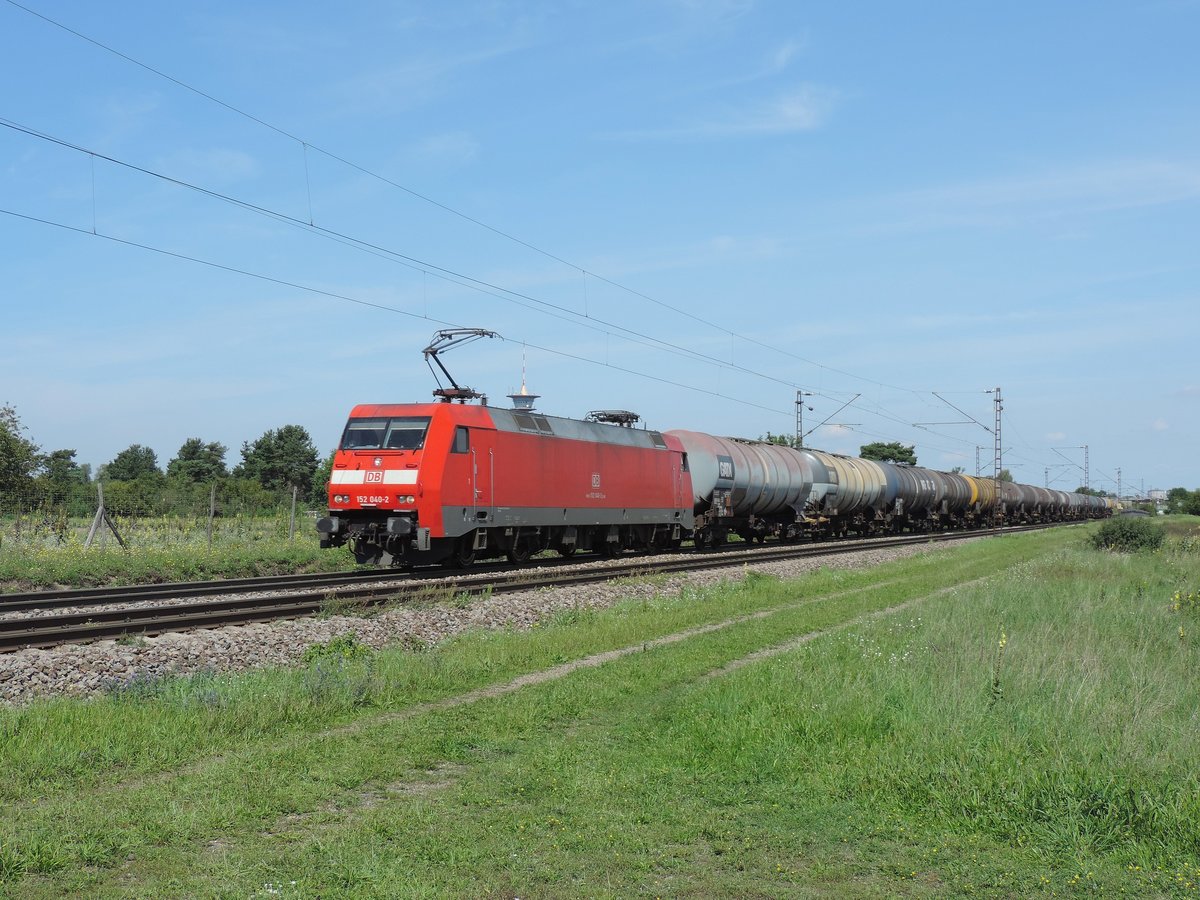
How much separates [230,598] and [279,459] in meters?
97.3

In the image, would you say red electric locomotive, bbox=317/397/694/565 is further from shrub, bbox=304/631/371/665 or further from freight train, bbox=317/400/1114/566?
shrub, bbox=304/631/371/665

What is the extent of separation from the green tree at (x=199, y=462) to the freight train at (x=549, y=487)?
70436 millimetres

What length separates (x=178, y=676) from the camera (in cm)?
1083

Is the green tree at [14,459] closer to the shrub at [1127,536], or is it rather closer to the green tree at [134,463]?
the shrub at [1127,536]

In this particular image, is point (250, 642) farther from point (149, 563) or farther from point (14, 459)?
point (14, 459)

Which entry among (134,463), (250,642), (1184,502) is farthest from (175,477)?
(1184,502)

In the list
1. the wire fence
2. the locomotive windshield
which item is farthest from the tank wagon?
the locomotive windshield

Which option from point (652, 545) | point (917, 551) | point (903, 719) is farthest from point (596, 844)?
point (917, 551)

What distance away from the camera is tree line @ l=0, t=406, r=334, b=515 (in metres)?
41.0

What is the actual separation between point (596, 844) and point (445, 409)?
17.5 meters

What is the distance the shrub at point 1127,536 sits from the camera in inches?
1591

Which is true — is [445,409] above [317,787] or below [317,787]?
above

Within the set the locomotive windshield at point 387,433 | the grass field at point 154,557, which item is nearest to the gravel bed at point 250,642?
the locomotive windshield at point 387,433

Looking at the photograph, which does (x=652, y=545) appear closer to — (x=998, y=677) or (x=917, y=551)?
(x=917, y=551)
